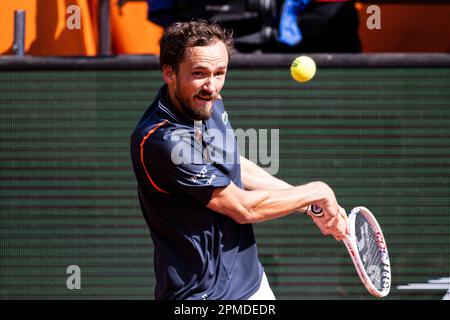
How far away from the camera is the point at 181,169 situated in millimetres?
3482

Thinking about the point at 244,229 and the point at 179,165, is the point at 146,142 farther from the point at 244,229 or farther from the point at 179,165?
the point at 244,229

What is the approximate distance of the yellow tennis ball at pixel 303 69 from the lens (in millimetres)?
4660

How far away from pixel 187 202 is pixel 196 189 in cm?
10

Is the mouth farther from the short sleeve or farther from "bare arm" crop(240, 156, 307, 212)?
"bare arm" crop(240, 156, 307, 212)

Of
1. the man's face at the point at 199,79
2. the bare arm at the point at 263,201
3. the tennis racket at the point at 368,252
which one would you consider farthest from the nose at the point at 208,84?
the tennis racket at the point at 368,252

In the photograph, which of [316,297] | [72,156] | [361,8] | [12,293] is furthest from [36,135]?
[361,8]

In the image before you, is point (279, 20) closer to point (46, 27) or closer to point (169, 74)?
point (46, 27)

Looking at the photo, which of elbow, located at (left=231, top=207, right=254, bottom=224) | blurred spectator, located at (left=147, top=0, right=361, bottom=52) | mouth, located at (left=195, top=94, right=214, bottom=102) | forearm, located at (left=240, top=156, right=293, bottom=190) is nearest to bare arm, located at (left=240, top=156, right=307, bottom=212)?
forearm, located at (left=240, top=156, right=293, bottom=190)

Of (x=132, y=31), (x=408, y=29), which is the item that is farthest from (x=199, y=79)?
(x=132, y=31)

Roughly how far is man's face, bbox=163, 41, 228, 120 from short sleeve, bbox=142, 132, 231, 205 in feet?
0.47

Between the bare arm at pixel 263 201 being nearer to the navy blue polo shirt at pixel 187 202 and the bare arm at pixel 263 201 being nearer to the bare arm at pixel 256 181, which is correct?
the navy blue polo shirt at pixel 187 202

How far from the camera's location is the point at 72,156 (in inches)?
202

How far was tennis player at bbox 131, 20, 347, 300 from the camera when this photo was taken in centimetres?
351
